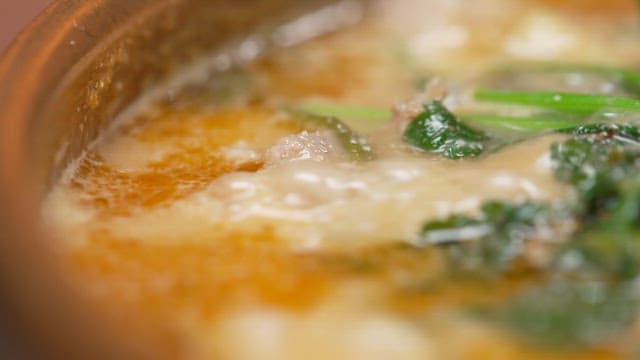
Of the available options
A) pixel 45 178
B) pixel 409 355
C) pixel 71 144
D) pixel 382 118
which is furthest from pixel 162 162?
pixel 409 355

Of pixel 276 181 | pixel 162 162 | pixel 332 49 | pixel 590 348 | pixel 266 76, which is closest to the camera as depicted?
pixel 590 348

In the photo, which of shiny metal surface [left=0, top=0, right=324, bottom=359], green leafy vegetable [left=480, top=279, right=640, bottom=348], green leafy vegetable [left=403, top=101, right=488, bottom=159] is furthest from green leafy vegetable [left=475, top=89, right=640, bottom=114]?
shiny metal surface [left=0, top=0, right=324, bottom=359]

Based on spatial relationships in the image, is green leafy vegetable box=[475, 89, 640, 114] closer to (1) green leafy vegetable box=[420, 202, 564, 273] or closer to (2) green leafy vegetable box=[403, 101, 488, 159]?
(2) green leafy vegetable box=[403, 101, 488, 159]

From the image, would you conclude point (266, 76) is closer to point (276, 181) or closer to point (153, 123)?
point (153, 123)

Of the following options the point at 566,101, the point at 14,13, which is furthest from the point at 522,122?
the point at 14,13

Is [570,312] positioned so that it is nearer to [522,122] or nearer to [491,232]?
[491,232]

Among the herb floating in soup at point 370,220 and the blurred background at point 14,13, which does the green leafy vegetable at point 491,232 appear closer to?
the herb floating in soup at point 370,220

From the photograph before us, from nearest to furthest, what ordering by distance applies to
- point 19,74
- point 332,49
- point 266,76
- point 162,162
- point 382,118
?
point 19,74, point 162,162, point 382,118, point 266,76, point 332,49
